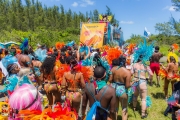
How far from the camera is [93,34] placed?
15.2 m

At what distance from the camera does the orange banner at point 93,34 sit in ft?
49.1

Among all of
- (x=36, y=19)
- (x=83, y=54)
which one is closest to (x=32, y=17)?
(x=36, y=19)

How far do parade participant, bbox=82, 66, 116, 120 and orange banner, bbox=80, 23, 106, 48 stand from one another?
38.8 ft

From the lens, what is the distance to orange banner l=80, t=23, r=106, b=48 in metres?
15.0

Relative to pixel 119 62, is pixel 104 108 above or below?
below

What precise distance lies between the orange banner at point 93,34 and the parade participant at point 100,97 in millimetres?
11821

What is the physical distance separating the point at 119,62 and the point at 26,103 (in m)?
2.79

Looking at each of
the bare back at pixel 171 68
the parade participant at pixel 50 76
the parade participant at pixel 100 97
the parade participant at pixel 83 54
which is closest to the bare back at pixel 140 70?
the bare back at pixel 171 68

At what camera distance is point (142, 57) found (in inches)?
212

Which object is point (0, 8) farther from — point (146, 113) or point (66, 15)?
point (146, 113)

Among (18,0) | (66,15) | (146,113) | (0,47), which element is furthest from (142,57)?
(66,15)

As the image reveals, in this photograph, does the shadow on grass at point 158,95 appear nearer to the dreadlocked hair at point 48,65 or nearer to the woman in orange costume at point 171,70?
the woman in orange costume at point 171,70

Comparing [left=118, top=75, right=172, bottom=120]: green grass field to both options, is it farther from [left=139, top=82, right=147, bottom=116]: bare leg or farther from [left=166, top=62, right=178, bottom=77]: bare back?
[left=166, top=62, right=178, bottom=77]: bare back

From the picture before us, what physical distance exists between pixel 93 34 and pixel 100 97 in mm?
12544
